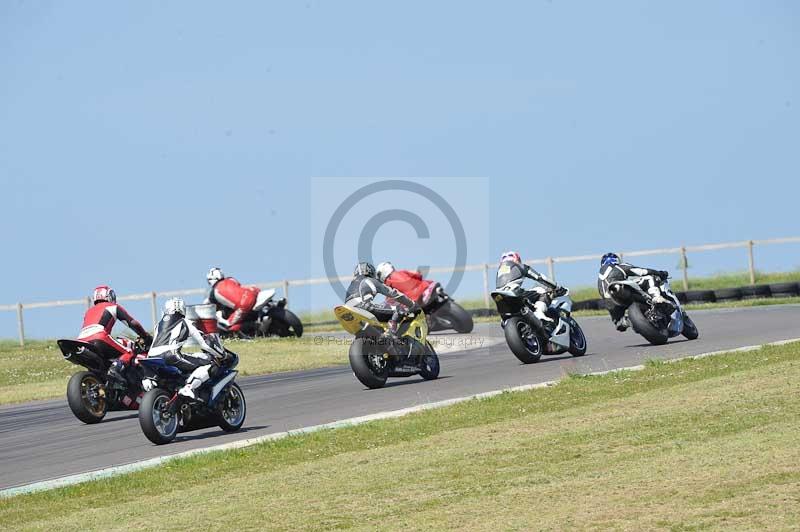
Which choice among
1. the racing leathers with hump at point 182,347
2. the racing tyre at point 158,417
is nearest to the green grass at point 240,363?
the racing leathers with hump at point 182,347

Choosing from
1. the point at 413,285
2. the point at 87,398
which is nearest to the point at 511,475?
the point at 87,398

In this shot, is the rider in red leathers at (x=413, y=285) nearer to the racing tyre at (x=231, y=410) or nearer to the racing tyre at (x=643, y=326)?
the racing tyre at (x=643, y=326)

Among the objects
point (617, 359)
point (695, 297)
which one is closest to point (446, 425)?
point (617, 359)

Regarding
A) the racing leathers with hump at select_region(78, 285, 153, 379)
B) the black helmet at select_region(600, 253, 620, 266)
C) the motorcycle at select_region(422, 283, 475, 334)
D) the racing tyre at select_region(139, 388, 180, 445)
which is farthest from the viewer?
the motorcycle at select_region(422, 283, 475, 334)

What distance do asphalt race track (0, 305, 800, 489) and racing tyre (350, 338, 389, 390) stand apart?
0.59 ft

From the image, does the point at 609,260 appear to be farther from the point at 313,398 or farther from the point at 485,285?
the point at 485,285

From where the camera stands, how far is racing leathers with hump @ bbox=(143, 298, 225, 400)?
1436 cm

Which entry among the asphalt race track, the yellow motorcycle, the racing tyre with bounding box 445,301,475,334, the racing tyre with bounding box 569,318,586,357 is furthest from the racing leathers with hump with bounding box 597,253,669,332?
the racing tyre with bounding box 445,301,475,334

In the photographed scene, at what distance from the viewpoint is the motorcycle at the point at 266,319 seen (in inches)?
1325

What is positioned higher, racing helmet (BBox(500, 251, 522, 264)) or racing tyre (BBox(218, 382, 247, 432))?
racing helmet (BBox(500, 251, 522, 264))

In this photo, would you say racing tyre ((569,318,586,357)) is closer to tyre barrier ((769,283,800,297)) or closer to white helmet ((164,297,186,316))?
white helmet ((164,297,186,316))

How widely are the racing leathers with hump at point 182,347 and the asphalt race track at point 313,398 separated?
2.28 feet

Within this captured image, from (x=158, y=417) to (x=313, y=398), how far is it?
15.4 feet

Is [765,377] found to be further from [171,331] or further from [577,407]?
[171,331]
